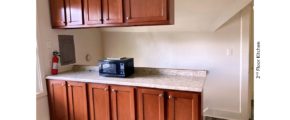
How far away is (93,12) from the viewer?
222 centimetres

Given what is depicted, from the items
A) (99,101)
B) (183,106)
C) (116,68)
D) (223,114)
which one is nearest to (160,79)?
(183,106)

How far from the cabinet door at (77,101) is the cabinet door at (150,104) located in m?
0.67

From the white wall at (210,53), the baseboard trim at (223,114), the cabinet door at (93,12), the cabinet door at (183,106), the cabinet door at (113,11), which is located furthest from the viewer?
the baseboard trim at (223,114)

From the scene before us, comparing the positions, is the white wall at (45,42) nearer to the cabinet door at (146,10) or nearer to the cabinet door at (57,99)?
the cabinet door at (57,99)

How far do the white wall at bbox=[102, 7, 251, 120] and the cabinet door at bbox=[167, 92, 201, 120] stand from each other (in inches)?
64.2

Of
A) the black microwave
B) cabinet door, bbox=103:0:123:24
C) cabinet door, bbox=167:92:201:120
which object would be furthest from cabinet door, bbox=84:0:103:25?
cabinet door, bbox=167:92:201:120

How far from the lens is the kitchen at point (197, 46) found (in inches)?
101

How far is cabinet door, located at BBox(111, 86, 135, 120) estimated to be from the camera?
1.98 m

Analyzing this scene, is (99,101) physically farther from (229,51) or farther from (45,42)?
(229,51)

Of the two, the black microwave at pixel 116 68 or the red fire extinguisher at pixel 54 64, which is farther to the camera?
the red fire extinguisher at pixel 54 64

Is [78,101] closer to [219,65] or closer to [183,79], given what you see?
[183,79]

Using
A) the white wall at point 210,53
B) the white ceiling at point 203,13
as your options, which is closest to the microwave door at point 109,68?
the white wall at point 210,53

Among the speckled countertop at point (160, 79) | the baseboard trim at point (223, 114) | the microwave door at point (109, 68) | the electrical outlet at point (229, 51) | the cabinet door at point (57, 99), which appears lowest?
the baseboard trim at point (223, 114)
